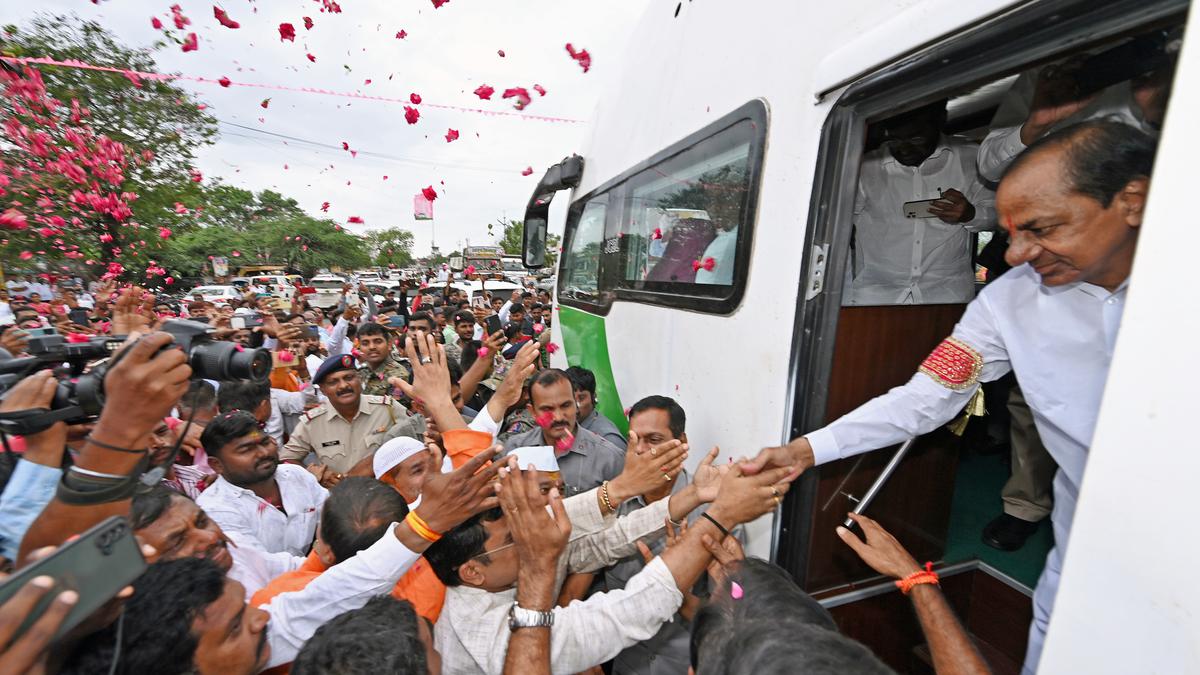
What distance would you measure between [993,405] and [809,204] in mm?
2325

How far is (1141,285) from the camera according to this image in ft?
2.48

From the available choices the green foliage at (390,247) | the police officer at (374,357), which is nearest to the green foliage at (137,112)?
the police officer at (374,357)

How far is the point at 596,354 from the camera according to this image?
370 cm

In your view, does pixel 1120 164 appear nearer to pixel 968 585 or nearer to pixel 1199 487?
pixel 1199 487

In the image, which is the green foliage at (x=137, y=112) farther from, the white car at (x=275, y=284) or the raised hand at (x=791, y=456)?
the raised hand at (x=791, y=456)

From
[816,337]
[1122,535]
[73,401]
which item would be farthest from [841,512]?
[73,401]

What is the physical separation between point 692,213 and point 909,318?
3.25 feet

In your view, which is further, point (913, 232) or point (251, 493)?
point (251, 493)

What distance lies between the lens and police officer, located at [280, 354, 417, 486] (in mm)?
3824

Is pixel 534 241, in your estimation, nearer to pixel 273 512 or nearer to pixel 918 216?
pixel 273 512

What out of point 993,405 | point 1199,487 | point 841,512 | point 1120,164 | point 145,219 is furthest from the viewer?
point 145,219

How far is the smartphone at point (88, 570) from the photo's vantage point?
2.89 feet

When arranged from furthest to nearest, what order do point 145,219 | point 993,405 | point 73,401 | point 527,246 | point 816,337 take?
point 145,219 < point 527,246 < point 993,405 < point 816,337 < point 73,401

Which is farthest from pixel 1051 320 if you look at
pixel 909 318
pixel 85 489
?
pixel 85 489
